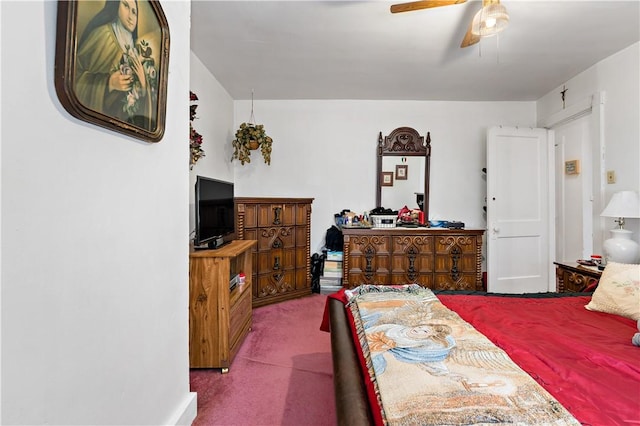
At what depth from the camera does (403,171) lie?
394cm

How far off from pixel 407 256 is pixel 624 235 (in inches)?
72.5

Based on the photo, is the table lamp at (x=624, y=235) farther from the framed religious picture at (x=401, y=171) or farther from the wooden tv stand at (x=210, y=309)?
the wooden tv stand at (x=210, y=309)

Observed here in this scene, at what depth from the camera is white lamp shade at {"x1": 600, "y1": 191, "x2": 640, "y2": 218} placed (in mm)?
2348

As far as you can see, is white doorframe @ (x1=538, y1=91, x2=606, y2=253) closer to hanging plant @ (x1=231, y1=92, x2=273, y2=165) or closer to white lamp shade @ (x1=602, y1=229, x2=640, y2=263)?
white lamp shade @ (x1=602, y1=229, x2=640, y2=263)

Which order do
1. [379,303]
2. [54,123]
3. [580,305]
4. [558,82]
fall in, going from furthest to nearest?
[558,82] < [580,305] < [379,303] < [54,123]

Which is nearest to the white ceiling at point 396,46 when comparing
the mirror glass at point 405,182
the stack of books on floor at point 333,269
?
the mirror glass at point 405,182

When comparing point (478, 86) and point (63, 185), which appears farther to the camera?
point (478, 86)

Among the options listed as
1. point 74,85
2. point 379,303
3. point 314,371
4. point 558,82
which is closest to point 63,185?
point 74,85

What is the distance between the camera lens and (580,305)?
1.71m

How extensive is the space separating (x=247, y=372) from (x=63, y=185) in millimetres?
1667

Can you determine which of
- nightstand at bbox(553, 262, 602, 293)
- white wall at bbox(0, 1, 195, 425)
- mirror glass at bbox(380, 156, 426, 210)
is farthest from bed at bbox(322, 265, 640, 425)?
mirror glass at bbox(380, 156, 426, 210)

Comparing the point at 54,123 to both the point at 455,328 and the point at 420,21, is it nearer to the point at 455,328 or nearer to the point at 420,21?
the point at 455,328

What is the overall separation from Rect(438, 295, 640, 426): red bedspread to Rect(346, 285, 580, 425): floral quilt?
87mm

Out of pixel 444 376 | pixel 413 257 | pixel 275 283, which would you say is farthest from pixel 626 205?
pixel 275 283
